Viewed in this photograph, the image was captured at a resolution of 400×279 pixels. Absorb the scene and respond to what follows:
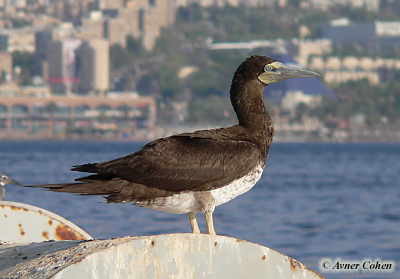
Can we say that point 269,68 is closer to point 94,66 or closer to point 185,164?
point 185,164

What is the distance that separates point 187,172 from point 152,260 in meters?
1.47

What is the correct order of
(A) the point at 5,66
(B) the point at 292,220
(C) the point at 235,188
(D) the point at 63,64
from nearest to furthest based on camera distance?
(C) the point at 235,188, (B) the point at 292,220, (D) the point at 63,64, (A) the point at 5,66

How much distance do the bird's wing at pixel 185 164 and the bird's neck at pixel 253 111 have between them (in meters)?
0.18

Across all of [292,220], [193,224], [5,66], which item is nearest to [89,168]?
[193,224]

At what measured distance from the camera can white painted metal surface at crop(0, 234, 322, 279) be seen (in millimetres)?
4539

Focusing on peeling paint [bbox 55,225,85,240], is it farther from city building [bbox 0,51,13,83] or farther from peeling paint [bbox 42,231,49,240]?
city building [bbox 0,51,13,83]

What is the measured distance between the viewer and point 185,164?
20.2 feet

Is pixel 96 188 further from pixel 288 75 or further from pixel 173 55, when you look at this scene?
pixel 173 55

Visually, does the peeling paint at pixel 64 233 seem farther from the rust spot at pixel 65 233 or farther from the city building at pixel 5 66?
the city building at pixel 5 66

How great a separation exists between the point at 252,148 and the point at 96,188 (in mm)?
1037

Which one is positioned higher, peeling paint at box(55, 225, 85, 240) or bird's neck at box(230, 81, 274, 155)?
bird's neck at box(230, 81, 274, 155)

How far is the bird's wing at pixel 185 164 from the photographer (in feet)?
19.7

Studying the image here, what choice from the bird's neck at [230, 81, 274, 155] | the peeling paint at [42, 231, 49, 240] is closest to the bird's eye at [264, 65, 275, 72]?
the bird's neck at [230, 81, 274, 155]

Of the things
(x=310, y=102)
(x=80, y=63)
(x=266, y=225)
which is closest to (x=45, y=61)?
(x=80, y=63)
